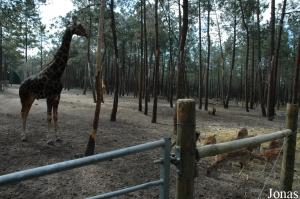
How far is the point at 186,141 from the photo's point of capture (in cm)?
290

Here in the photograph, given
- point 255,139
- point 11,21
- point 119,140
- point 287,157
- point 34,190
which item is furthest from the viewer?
point 11,21

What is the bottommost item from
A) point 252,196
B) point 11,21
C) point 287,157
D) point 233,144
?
point 252,196

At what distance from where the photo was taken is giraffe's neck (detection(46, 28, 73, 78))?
9.78 meters

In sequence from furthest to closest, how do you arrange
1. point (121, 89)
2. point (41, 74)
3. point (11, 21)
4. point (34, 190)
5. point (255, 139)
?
point (121, 89) < point (11, 21) < point (41, 74) < point (34, 190) < point (255, 139)

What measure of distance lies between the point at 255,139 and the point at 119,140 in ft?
25.4

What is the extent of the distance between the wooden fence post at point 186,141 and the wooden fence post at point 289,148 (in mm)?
2257

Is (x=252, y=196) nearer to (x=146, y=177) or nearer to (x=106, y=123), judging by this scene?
(x=146, y=177)

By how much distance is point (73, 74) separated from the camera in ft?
209

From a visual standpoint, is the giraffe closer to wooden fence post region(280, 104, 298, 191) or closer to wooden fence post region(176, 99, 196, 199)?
wooden fence post region(280, 104, 298, 191)

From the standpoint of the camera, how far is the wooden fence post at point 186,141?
291 centimetres

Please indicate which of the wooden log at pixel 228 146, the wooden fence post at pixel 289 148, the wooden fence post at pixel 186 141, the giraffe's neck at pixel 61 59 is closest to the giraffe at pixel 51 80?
the giraffe's neck at pixel 61 59

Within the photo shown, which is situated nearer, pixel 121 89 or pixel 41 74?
pixel 41 74

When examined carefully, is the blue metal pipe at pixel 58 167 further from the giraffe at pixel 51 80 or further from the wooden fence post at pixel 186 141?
the giraffe at pixel 51 80

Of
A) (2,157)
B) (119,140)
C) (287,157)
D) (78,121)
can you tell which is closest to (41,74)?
(2,157)
